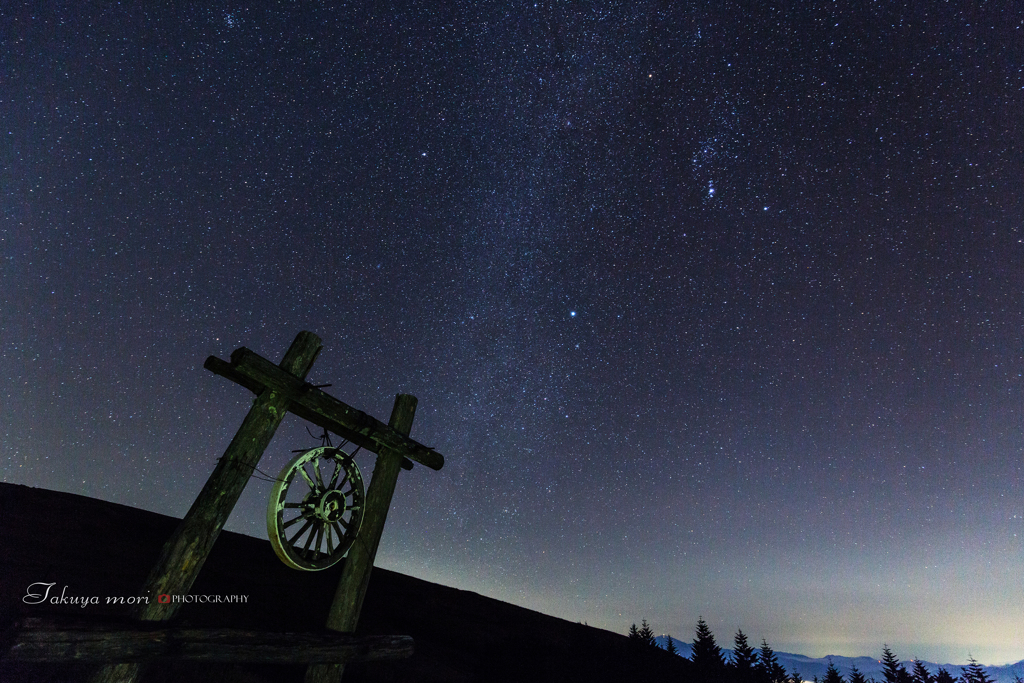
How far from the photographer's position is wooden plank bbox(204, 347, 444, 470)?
18.0 feet

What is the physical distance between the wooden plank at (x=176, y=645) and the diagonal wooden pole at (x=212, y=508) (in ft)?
0.75

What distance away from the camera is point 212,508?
16.5ft

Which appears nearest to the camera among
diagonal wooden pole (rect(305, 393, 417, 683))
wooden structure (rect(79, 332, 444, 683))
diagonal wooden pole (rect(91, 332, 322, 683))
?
diagonal wooden pole (rect(91, 332, 322, 683))

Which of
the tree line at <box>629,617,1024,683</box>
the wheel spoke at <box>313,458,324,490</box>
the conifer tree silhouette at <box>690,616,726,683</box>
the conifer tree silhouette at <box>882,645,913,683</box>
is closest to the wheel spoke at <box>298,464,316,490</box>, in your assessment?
the wheel spoke at <box>313,458,324,490</box>

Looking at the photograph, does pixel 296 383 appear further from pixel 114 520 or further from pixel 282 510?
pixel 114 520

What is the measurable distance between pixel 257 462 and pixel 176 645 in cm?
179

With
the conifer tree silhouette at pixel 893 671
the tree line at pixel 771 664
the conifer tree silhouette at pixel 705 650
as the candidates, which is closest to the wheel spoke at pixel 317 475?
the conifer tree silhouette at pixel 705 650

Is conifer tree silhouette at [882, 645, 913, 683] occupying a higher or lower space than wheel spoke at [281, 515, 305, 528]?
higher

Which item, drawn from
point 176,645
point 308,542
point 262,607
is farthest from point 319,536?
point 262,607

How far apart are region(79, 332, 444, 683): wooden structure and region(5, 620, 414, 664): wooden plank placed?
0.02m

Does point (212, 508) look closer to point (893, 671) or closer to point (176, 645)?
point (176, 645)

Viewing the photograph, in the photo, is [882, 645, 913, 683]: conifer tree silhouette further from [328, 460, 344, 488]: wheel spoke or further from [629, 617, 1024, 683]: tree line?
[328, 460, 344, 488]: wheel spoke

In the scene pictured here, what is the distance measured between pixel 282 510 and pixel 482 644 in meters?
9.44

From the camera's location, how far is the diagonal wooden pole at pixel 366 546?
247 inches
